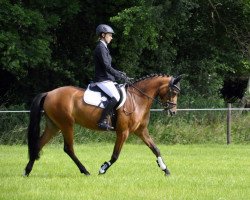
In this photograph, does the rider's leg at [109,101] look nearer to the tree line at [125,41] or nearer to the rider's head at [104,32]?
the rider's head at [104,32]

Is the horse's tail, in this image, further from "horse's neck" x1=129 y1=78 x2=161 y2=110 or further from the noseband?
the noseband

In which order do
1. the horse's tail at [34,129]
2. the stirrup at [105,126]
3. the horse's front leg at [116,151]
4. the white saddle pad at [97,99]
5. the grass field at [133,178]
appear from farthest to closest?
the white saddle pad at [97,99] → the stirrup at [105,126] → the horse's tail at [34,129] → the horse's front leg at [116,151] → the grass field at [133,178]

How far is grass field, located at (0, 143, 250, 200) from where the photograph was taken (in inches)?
388

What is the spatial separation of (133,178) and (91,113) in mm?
1644

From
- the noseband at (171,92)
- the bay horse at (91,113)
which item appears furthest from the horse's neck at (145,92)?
the noseband at (171,92)

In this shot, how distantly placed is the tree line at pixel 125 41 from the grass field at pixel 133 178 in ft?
25.2

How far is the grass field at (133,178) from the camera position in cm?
985

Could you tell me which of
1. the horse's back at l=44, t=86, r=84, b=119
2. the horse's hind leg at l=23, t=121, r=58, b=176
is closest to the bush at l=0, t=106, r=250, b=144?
the horse's hind leg at l=23, t=121, r=58, b=176

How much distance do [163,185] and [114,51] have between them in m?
18.5

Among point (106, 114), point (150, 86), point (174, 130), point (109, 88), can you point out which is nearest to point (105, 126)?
point (106, 114)

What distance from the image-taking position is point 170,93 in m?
13.1

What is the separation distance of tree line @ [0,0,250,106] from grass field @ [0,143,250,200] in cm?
769

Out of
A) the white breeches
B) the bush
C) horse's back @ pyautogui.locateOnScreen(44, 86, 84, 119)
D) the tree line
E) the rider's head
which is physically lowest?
the bush

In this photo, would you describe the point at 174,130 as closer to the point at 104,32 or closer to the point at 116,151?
the point at 116,151
